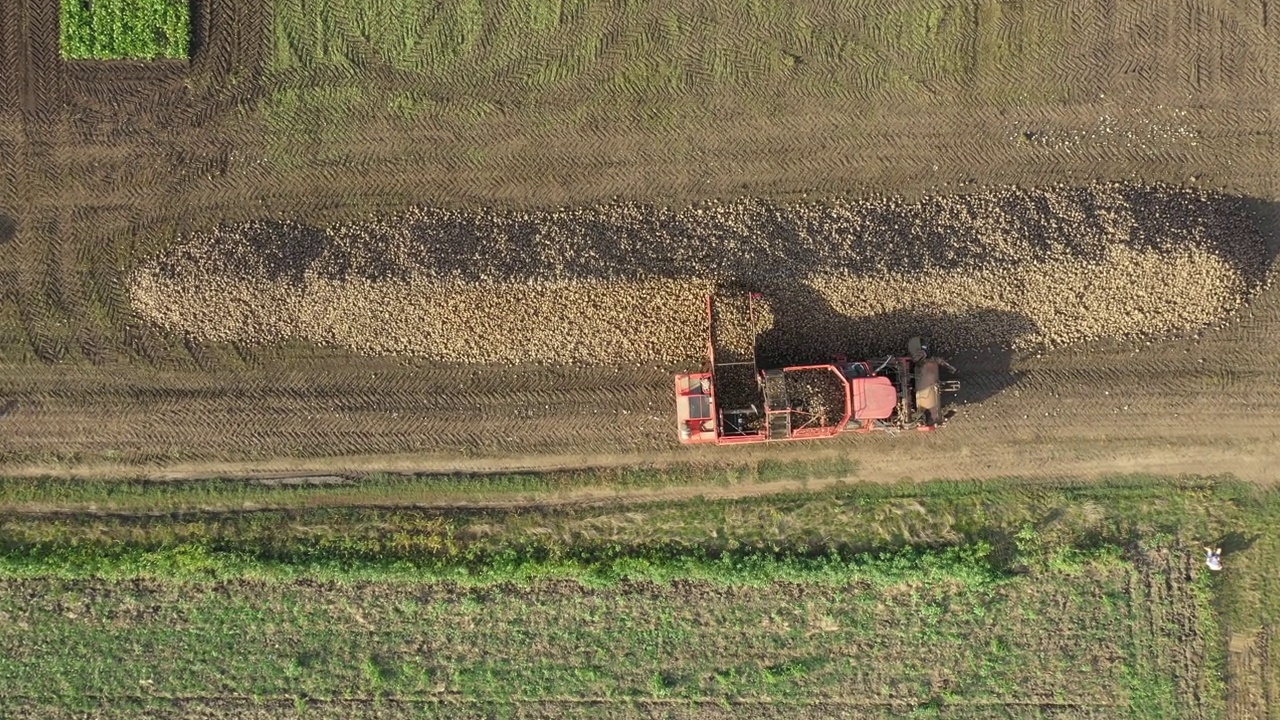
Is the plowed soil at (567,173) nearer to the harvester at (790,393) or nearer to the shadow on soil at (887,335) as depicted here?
the shadow on soil at (887,335)

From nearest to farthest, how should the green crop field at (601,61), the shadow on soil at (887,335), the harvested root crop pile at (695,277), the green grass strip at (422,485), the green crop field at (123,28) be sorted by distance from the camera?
1. the harvested root crop pile at (695,277)
2. the shadow on soil at (887,335)
3. the green crop field at (123,28)
4. the green crop field at (601,61)
5. the green grass strip at (422,485)

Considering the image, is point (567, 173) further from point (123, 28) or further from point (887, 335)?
point (123, 28)

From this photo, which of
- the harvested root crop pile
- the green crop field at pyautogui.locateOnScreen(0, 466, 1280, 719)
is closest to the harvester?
the harvested root crop pile

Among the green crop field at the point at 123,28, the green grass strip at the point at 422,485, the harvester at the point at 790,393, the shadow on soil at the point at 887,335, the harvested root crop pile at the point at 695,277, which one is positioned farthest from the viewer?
the green grass strip at the point at 422,485

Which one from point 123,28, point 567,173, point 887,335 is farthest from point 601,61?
point 123,28

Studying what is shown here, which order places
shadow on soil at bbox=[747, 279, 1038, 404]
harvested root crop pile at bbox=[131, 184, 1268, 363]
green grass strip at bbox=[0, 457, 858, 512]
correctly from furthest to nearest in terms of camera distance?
green grass strip at bbox=[0, 457, 858, 512], shadow on soil at bbox=[747, 279, 1038, 404], harvested root crop pile at bbox=[131, 184, 1268, 363]

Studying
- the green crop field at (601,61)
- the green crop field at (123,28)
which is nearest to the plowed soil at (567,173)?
the green crop field at (601,61)

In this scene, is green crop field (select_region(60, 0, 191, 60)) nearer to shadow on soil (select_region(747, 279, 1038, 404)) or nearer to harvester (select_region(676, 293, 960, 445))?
harvester (select_region(676, 293, 960, 445))
